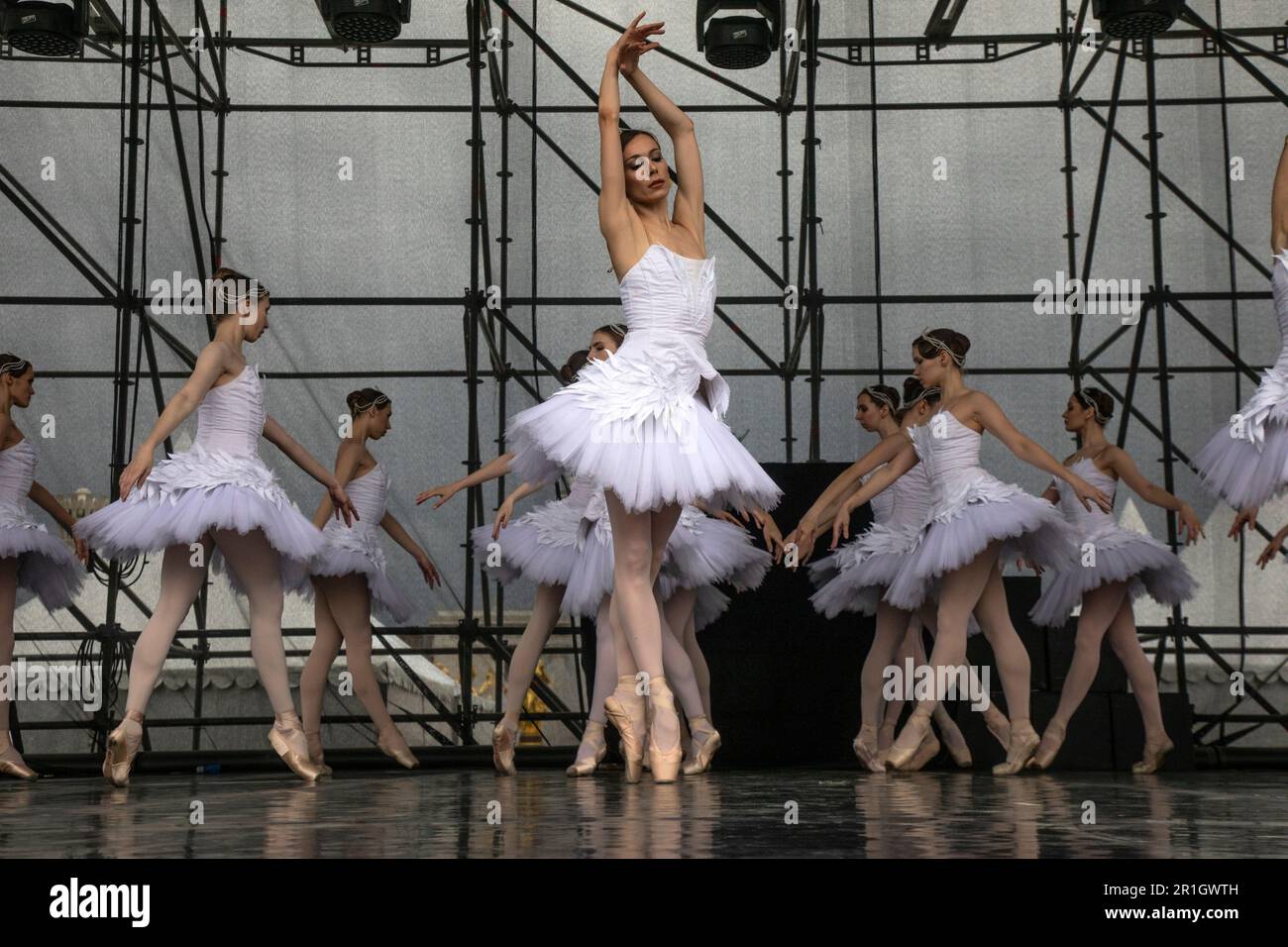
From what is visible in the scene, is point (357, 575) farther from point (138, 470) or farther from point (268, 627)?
point (138, 470)

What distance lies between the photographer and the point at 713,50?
7.84 metres

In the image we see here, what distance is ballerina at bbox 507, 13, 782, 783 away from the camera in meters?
3.25

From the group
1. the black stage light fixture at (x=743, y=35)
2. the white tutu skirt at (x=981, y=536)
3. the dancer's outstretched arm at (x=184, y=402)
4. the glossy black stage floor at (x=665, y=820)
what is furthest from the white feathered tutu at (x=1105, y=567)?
the black stage light fixture at (x=743, y=35)

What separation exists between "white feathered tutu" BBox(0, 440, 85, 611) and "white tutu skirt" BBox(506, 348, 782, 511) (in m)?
2.71

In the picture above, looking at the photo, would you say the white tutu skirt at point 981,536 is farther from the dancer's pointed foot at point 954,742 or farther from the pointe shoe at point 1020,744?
the dancer's pointed foot at point 954,742

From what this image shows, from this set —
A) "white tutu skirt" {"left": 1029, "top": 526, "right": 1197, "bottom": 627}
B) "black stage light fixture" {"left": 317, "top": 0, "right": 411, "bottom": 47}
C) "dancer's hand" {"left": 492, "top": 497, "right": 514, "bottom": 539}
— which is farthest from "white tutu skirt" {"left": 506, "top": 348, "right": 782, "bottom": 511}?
"black stage light fixture" {"left": 317, "top": 0, "right": 411, "bottom": 47}

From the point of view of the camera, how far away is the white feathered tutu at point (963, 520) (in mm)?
4758

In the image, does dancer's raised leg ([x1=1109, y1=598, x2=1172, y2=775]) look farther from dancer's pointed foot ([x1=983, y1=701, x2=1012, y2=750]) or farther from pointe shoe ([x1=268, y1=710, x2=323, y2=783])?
pointe shoe ([x1=268, y1=710, x2=323, y2=783])

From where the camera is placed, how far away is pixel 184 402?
3.99 metres

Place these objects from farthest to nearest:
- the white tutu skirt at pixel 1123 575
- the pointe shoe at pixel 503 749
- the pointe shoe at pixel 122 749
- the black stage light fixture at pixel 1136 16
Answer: the black stage light fixture at pixel 1136 16, the white tutu skirt at pixel 1123 575, the pointe shoe at pixel 503 749, the pointe shoe at pixel 122 749

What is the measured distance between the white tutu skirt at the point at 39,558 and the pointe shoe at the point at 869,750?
304 cm

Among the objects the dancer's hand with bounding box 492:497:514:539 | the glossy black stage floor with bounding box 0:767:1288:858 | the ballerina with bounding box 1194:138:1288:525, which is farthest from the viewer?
the dancer's hand with bounding box 492:497:514:539

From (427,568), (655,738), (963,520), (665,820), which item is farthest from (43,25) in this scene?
(665,820)
